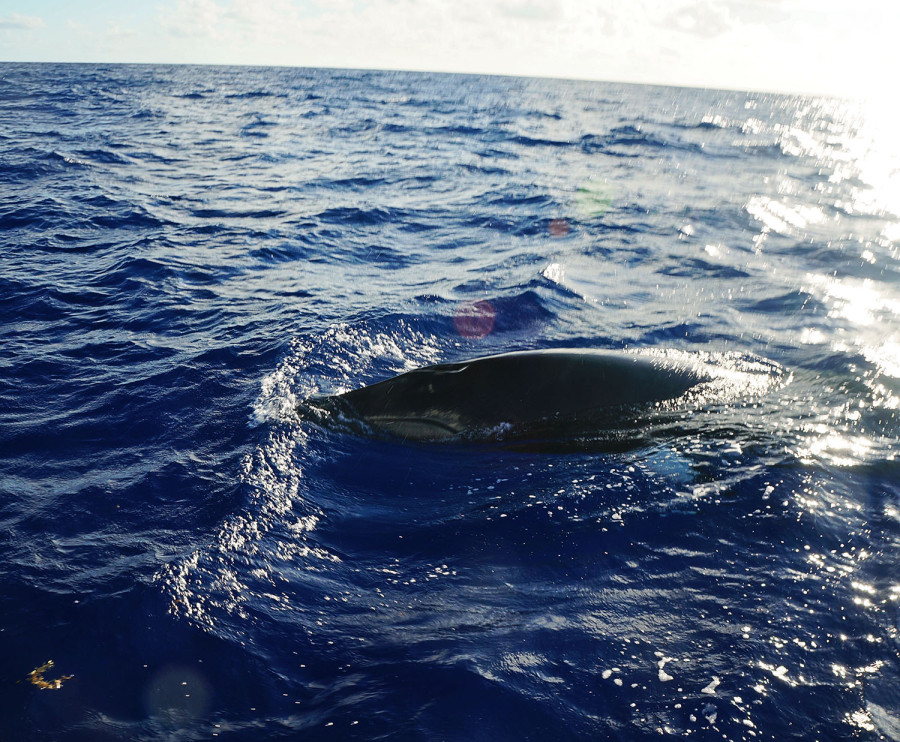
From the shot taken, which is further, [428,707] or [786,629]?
[786,629]

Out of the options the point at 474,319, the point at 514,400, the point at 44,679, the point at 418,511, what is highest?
the point at 474,319

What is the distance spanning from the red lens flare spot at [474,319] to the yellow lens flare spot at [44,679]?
575 cm

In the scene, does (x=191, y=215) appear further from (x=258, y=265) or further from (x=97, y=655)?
(x=97, y=655)

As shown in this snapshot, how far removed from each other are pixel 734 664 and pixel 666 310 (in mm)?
6886

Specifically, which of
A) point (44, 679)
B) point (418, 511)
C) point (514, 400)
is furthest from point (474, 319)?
point (44, 679)

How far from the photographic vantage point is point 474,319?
8.78m

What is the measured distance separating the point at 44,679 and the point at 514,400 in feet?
11.6

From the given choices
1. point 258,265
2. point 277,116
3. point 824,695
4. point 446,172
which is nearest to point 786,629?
point 824,695

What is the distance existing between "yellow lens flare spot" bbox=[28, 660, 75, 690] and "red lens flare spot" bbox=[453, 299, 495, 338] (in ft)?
18.9

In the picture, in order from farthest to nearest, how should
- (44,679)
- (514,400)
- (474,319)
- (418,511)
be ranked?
(474,319)
(514,400)
(418,511)
(44,679)

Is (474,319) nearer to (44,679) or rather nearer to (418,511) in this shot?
(418,511)

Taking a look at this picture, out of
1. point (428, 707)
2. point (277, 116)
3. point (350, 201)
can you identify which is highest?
point (277, 116)

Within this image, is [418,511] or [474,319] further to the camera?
[474,319]

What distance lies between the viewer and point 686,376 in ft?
19.6
